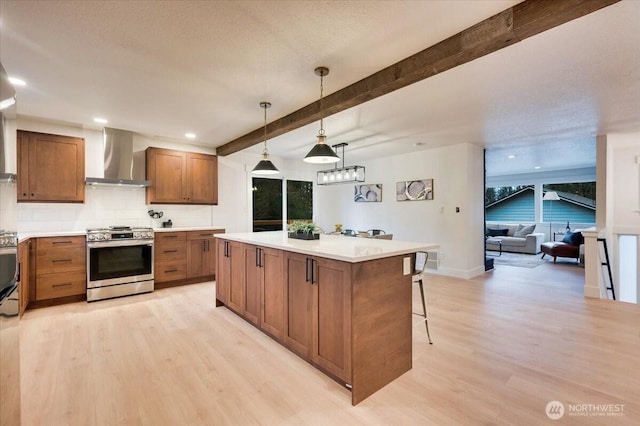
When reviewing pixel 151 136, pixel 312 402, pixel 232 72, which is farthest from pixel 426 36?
pixel 151 136

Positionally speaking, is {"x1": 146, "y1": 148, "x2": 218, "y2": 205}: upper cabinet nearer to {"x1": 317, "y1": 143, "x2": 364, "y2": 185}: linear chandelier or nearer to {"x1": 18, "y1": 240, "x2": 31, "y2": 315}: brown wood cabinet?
{"x1": 18, "y1": 240, "x2": 31, "y2": 315}: brown wood cabinet

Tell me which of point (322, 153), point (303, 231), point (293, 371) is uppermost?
point (322, 153)

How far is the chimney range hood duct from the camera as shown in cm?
448

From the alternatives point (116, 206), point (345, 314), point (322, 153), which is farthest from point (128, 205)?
point (345, 314)

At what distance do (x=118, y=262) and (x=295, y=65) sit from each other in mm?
3821

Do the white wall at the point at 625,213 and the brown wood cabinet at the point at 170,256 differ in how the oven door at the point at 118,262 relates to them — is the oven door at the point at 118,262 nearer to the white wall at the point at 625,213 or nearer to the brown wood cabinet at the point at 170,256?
the brown wood cabinet at the point at 170,256

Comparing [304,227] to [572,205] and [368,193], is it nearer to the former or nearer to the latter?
[368,193]

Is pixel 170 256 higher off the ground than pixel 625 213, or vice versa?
pixel 625 213

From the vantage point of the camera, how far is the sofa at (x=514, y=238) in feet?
27.7

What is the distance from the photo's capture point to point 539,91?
9.86ft

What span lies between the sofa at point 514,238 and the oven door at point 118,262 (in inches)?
315

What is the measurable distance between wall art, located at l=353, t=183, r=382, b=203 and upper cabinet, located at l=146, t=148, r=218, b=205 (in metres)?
3.37

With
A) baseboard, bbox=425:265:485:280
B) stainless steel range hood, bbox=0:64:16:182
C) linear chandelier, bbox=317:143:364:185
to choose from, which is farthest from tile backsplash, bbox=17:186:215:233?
baseboard, bbox=425:265:485:280

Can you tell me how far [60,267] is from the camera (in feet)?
12.8
